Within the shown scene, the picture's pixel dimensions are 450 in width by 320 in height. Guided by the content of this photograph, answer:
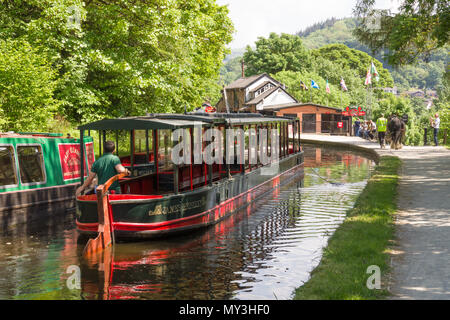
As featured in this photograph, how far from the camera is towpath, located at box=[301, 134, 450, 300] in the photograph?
678 centimetres

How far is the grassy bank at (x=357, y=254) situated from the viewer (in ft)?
22.2

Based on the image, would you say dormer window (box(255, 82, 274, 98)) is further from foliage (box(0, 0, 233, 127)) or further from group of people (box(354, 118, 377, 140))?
foliage (box(0, 0, 233, 127))

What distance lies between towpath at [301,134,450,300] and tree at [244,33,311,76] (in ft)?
242

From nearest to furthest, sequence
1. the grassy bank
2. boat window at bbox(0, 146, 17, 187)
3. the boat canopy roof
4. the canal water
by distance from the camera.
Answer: the grassy bank
the canal water
the boat canopy roof
boat window at bbox(0, 146, 17, 187)

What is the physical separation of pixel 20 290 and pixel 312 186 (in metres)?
13.1

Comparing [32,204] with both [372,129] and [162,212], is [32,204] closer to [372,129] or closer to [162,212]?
[162,212]

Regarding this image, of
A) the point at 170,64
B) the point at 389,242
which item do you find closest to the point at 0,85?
the point at 170,64

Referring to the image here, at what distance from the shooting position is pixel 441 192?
1414 cm

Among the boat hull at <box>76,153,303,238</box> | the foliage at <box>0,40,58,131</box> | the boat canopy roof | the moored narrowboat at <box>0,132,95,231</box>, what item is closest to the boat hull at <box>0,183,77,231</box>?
the moored narrowboat at <box>0,132,95,231</box>

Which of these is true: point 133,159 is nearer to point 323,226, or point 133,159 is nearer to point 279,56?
point 323,226

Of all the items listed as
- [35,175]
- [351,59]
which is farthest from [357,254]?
[351,59]

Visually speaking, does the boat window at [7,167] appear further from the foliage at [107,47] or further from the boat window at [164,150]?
the foliage at [107,47]

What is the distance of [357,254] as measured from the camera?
8.41 meters
